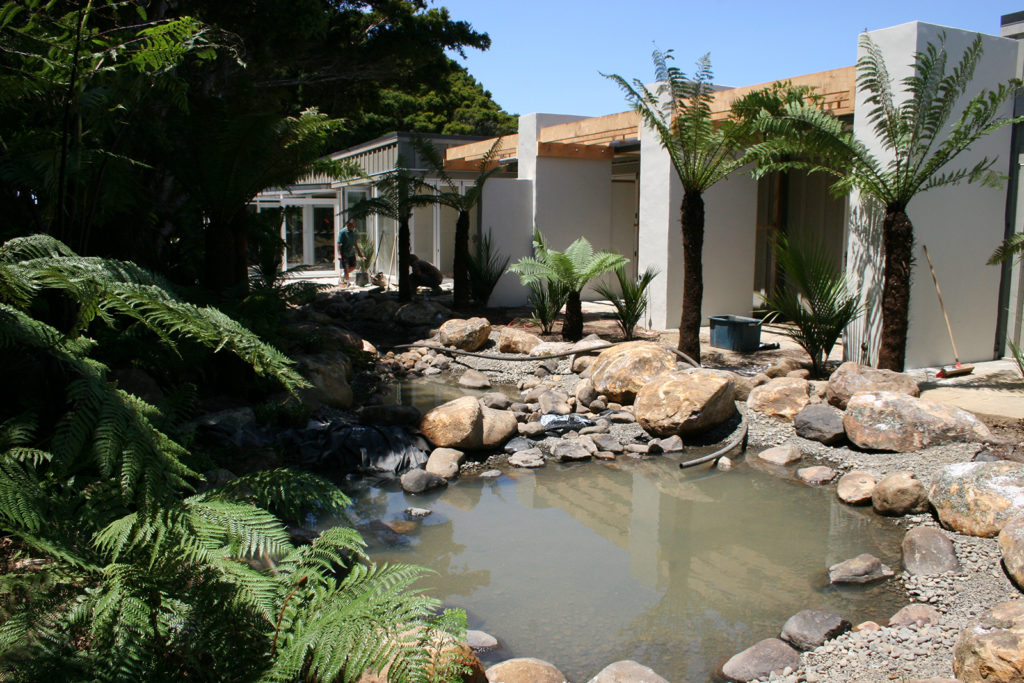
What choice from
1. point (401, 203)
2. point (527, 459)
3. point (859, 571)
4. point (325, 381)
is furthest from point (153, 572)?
point (401, 203)

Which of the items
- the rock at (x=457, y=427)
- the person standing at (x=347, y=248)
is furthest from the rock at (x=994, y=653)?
the person standing at (x=347, y=248)

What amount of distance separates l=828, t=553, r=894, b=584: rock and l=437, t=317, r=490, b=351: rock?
6.83 meters

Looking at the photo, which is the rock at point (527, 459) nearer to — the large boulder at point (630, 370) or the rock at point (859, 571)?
the large boulder at point (630, 370)

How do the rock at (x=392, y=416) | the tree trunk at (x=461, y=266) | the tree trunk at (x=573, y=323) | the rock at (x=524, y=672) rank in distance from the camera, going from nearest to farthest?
1. the rock at (x=524, y=672)
2. the rock at (x=392, y=416)
3. the tree trunk at (x=573, y=323)
4. the tree trunk at (x=461, y=266)

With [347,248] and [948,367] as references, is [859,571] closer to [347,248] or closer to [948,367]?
[948,367]

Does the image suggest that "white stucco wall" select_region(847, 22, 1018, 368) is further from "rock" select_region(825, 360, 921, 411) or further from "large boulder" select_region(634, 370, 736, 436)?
"large boulder" select_region(634, 370, 736, 436)

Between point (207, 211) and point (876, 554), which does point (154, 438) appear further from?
point (207, 211)

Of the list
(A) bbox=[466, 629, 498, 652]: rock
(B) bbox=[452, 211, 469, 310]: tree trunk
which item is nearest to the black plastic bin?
(B) bbox=[452, 211, 469, 310]: tree trunk

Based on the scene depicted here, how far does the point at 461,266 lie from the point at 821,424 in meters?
7.70

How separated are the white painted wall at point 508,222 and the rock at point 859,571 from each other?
9.69 metres

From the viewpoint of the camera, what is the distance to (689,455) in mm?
6629

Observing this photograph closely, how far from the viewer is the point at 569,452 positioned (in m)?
6.65

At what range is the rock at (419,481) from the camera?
5812 mm

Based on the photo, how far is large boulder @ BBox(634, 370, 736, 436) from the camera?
6.77m
